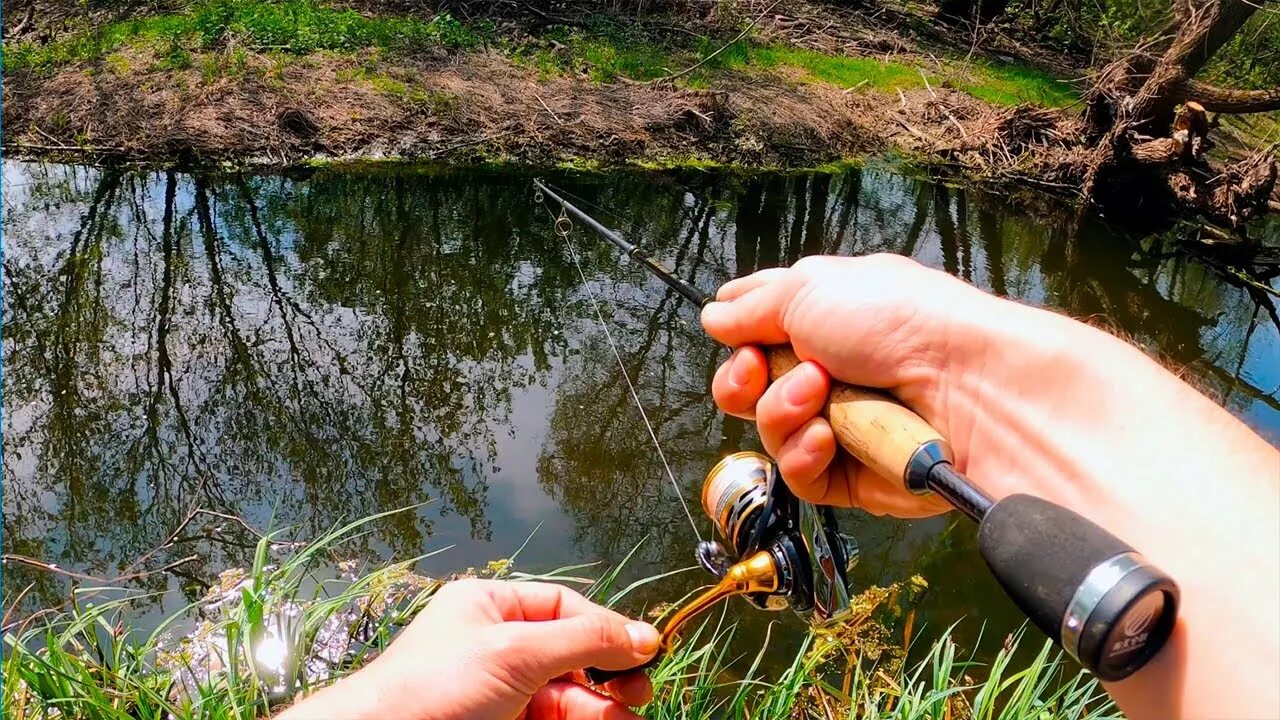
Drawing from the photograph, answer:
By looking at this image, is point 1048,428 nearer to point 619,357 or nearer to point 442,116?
point 619,357

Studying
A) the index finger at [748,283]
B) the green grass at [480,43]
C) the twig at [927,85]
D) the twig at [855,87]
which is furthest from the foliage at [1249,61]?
the index finger at [748,283]

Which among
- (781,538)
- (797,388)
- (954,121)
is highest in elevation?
(797,388)

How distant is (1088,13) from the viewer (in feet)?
53.3

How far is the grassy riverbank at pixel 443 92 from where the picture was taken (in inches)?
358

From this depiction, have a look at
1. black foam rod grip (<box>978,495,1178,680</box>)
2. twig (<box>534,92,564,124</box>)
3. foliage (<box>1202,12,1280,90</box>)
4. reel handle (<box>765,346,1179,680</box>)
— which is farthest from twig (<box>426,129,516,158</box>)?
black foam rod grip (<box>978,495,1178,680</box>)

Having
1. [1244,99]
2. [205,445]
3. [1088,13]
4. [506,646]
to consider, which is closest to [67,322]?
[205,445]

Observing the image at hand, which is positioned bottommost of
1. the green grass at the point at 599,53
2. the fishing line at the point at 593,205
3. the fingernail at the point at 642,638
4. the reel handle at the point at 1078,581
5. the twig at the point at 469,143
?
the fishing line at the point at 593,205

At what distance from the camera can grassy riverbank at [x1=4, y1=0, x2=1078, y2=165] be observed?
29.8 feet

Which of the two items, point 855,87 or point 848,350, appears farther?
point 855,87

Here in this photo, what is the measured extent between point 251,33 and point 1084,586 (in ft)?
38.5

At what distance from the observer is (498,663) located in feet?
4.64

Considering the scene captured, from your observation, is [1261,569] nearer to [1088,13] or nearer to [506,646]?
[506,646]

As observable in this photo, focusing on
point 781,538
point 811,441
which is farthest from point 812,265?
point 781,538

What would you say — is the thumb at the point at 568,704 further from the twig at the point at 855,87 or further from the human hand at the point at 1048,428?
the twig at the point at 855,87
